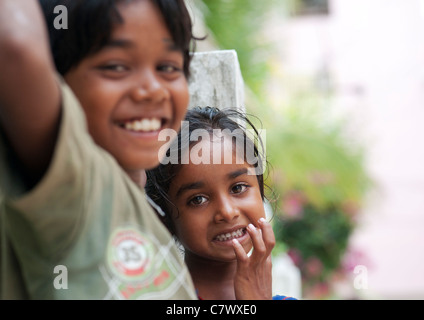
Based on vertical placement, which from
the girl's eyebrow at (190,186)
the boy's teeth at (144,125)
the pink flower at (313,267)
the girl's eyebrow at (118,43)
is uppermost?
the girl's eyebrow at (118,43)

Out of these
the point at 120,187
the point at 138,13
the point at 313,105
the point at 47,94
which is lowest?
the point at 313,105

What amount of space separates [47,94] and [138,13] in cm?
27

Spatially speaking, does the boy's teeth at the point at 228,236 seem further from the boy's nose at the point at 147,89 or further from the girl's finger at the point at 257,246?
the boy's nose at the point at 147,89

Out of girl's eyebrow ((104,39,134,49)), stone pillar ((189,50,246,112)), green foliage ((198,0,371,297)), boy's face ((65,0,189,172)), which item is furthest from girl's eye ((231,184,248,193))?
green foliage ((198,0,371,297))

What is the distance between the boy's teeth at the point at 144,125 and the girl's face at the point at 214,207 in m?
0.40

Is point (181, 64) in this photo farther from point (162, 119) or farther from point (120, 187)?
point (120, 187)

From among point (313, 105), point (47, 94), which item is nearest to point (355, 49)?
point (313, 105)

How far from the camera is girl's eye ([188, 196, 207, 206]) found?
1485 millimetres

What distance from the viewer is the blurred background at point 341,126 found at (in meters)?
7.78

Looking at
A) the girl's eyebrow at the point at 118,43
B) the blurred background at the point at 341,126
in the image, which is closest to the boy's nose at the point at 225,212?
the girl's eyebrow at the point at 118,43

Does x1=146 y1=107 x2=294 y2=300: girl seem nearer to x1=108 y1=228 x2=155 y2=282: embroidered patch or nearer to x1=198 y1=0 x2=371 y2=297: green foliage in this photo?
x1=108 y1=228 x2=155 y2=282: embroidered patch

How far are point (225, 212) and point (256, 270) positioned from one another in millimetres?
175

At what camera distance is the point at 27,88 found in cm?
85

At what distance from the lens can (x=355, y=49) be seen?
489 inches
